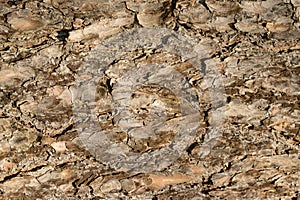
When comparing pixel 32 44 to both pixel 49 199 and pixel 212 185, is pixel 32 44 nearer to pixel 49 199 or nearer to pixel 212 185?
pixel 49 199

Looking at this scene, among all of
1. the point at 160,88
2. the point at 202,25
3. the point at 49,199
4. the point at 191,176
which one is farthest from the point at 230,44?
the point at 49,199

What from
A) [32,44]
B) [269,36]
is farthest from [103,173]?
[269,36]

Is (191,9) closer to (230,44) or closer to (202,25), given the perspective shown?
(202,25)

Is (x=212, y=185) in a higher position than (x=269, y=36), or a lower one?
lower

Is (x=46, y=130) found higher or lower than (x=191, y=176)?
higher

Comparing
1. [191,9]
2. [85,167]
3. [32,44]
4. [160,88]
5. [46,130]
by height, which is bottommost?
[85,167]

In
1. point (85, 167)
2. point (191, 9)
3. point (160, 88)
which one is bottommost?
point (85, 167)
